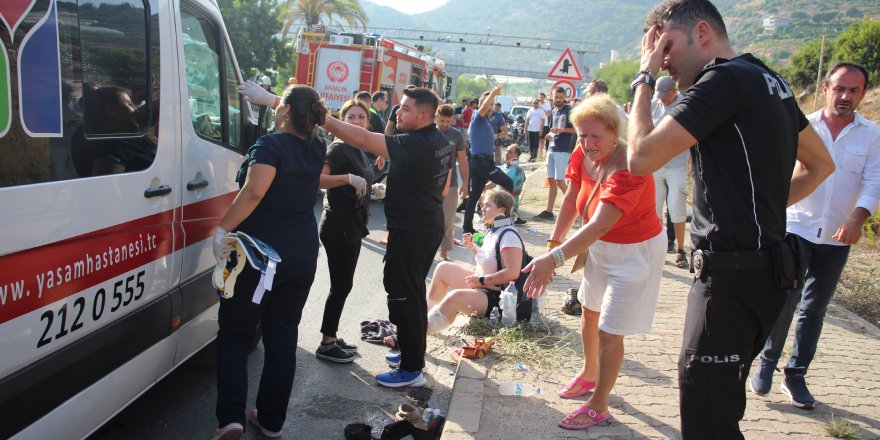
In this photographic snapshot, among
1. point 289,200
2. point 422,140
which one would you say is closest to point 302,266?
point 289,200

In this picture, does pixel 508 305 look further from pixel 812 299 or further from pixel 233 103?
pixel 233 103

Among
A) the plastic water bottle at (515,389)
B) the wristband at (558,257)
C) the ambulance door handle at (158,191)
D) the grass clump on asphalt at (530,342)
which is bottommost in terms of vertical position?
the plastic water bottle at (515,389)

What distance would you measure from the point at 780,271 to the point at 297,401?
3.05m

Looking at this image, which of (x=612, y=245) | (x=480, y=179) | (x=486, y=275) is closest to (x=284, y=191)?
(x=612, y=245)

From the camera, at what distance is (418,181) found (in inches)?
170

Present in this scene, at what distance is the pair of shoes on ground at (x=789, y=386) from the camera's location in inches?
169

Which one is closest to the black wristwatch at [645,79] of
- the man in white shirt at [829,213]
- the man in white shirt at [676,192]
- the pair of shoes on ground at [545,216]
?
the man in white shirt at [829,213]

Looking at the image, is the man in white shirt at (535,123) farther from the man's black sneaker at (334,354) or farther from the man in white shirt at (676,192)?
the man's black sneaker at (334,354)

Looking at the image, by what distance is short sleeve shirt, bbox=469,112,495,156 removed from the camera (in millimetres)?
9609

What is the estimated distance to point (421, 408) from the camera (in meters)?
4.41

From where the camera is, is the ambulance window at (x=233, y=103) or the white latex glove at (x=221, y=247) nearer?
the white latex glove at (x=221, y=247)

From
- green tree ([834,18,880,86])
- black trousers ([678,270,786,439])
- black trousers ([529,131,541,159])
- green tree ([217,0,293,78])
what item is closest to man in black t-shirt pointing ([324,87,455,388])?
black trousers ([678,270,786,439])

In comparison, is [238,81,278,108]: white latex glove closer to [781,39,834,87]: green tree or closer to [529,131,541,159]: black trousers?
[529,131,541,159]: black trousers

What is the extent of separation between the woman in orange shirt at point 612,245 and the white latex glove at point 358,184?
141cm
